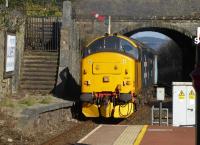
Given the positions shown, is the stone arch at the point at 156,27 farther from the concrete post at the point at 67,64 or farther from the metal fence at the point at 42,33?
the concrete post at the point at 67,64

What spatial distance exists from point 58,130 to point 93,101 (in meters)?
2.21

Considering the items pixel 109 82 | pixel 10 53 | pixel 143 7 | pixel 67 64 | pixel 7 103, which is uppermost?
pixel 143 7

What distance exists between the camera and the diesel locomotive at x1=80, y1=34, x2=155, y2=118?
63.2 feet

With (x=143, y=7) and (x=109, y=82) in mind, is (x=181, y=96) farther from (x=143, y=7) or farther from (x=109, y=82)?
(x=143, y=7)

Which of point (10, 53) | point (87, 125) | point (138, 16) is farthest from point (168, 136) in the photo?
point (138, 16)

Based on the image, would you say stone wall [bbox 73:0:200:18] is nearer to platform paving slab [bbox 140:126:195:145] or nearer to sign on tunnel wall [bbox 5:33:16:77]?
sign on tunnel wall [bbox 5:33:16:77]

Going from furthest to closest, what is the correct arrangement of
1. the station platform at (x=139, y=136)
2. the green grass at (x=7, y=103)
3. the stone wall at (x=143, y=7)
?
the stone wall at (x=143, y=7), the green grass at (x=7, y=103), the station platform at (x=139, y=136)

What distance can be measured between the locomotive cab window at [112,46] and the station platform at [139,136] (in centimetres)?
435

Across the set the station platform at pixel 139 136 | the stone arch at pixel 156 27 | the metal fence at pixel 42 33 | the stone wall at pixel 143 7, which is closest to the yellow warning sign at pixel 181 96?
the station platform at pixel 139 136

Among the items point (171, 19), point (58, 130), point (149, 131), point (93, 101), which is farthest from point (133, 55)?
point (171, 19)

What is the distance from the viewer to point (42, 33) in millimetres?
28375

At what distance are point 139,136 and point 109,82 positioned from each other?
20.0 feet

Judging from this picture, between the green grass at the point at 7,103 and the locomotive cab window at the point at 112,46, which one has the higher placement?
the locomotive cab window at the point at 112,46

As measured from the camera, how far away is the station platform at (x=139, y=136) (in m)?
12.6
